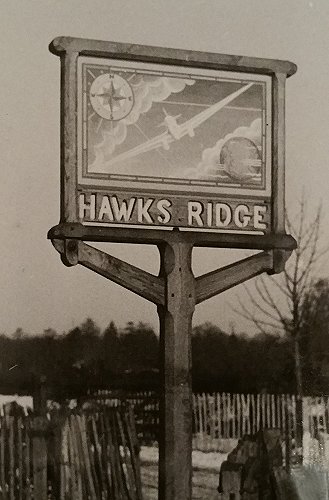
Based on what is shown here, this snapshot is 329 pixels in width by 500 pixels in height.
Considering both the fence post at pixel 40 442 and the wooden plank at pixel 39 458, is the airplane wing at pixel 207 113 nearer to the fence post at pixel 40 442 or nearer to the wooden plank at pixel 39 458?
the fence post at pixel 40 442

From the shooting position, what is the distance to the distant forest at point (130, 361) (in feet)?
18.1

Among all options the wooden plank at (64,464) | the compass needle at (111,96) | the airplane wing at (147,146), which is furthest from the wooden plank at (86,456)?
the compass needle at (111,96)

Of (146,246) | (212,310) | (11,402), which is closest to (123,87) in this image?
(146,246)

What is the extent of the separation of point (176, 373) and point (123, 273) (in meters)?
0.76

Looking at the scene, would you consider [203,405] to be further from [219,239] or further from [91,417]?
[219,239]

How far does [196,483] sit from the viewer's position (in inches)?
230

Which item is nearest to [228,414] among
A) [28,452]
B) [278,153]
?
[28,452]

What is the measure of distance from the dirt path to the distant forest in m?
0.55

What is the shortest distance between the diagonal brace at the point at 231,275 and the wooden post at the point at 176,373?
73mm

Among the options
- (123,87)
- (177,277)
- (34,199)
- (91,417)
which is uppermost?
(123,87)

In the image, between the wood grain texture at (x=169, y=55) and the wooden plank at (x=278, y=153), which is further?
the wooden plank at (x=278, y=153)

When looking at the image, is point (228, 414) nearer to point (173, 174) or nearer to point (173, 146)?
point (173, 174)

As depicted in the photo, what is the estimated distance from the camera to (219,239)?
19.5 feet

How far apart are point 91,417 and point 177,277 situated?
1097 millimetres
